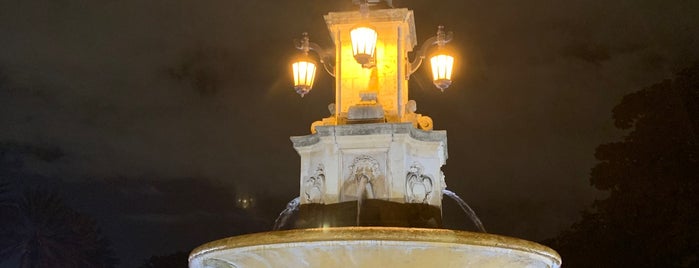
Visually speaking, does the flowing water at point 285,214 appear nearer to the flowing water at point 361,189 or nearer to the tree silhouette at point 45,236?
the flowing water at point 361,189

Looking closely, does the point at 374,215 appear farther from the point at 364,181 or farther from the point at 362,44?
the point at 362,44

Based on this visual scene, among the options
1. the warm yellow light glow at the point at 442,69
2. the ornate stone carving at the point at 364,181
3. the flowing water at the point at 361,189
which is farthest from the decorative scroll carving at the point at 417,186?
the warm yellow light glow at the point at 442,69

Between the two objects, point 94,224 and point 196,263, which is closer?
point 196,263

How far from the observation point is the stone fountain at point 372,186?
698 centimetres

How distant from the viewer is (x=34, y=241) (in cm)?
4303

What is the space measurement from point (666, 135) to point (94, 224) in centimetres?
3923

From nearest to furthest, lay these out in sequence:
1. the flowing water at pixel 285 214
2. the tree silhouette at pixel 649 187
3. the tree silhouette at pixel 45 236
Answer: the flowing water at pixel 285 214 < the tree silhouette at pixel 649 187 < the tree silhouette at pixel 45 236

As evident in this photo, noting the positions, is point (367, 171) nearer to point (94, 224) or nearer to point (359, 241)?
point (359, 241)

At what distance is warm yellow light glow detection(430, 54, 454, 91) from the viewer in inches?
415

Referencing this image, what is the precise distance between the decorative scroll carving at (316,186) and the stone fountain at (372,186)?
0.02 m

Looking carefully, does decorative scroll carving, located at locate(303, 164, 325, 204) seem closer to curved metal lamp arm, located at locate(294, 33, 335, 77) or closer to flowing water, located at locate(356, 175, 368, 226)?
flowing water, located at locate(356, 175, 368, 226)

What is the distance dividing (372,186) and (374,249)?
8.38ft

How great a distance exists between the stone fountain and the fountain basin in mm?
10

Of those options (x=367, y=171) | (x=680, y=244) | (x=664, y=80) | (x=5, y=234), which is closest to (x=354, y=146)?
(x=367, y=171)
